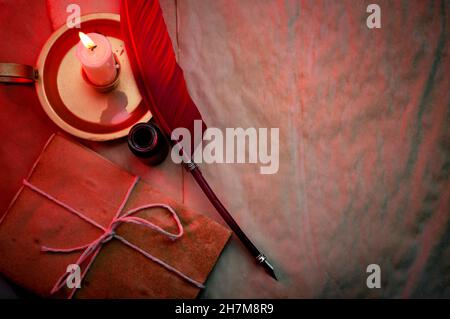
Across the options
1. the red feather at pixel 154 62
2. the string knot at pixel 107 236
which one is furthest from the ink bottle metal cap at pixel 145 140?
the string knot at pixel 107 236

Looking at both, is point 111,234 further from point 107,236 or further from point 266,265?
point 266,265

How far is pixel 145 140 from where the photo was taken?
2.04ft

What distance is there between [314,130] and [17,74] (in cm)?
54

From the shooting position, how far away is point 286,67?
2.39 feet

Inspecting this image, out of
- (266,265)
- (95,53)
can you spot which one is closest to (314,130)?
(266,265)

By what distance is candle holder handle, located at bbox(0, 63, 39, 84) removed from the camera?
0.59 meters

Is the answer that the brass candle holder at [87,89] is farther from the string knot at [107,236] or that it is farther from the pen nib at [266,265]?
the pen nib at [266,265]

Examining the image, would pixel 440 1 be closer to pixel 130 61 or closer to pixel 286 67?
pixel 286 67

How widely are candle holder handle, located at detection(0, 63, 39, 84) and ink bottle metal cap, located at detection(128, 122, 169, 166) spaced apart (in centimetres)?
20

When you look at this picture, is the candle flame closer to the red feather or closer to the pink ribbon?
the red feather

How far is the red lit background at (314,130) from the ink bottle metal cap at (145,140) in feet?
0.23

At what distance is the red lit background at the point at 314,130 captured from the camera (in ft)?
2.25
